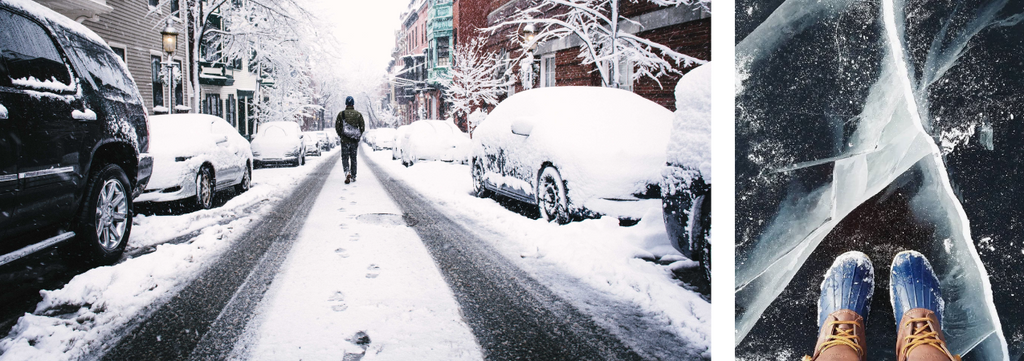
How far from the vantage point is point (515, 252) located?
4699 mm

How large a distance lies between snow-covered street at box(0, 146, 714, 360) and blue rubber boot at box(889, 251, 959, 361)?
0.82 m

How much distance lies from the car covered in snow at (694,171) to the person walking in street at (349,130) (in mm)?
8008

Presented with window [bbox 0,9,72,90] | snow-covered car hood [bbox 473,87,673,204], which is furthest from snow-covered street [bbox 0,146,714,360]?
window [bbox 0,9,72,90]

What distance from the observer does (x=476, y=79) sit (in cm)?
2183

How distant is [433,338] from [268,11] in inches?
605

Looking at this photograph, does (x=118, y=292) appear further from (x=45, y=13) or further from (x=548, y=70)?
(x=548, y=70)

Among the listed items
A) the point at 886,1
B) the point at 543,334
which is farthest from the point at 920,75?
the point at 543,334

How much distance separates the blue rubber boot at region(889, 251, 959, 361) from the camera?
78.5 inches

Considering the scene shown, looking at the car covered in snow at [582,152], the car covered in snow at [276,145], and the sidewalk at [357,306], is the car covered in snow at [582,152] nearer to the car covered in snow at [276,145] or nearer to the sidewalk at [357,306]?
the sidewalk at [357,306]

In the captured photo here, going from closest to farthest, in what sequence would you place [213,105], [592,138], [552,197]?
[592,138] < [552,197] < [213,105]

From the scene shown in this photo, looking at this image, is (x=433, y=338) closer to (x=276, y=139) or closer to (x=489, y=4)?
(x=276, y=139)

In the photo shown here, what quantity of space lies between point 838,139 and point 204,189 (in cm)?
735

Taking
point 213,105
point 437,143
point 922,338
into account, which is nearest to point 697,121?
point 922,338

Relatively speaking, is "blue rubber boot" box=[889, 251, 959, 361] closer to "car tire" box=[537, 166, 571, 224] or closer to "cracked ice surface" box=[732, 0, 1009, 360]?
"cracked ice surface" box=[732, 0, 1009, 360]
